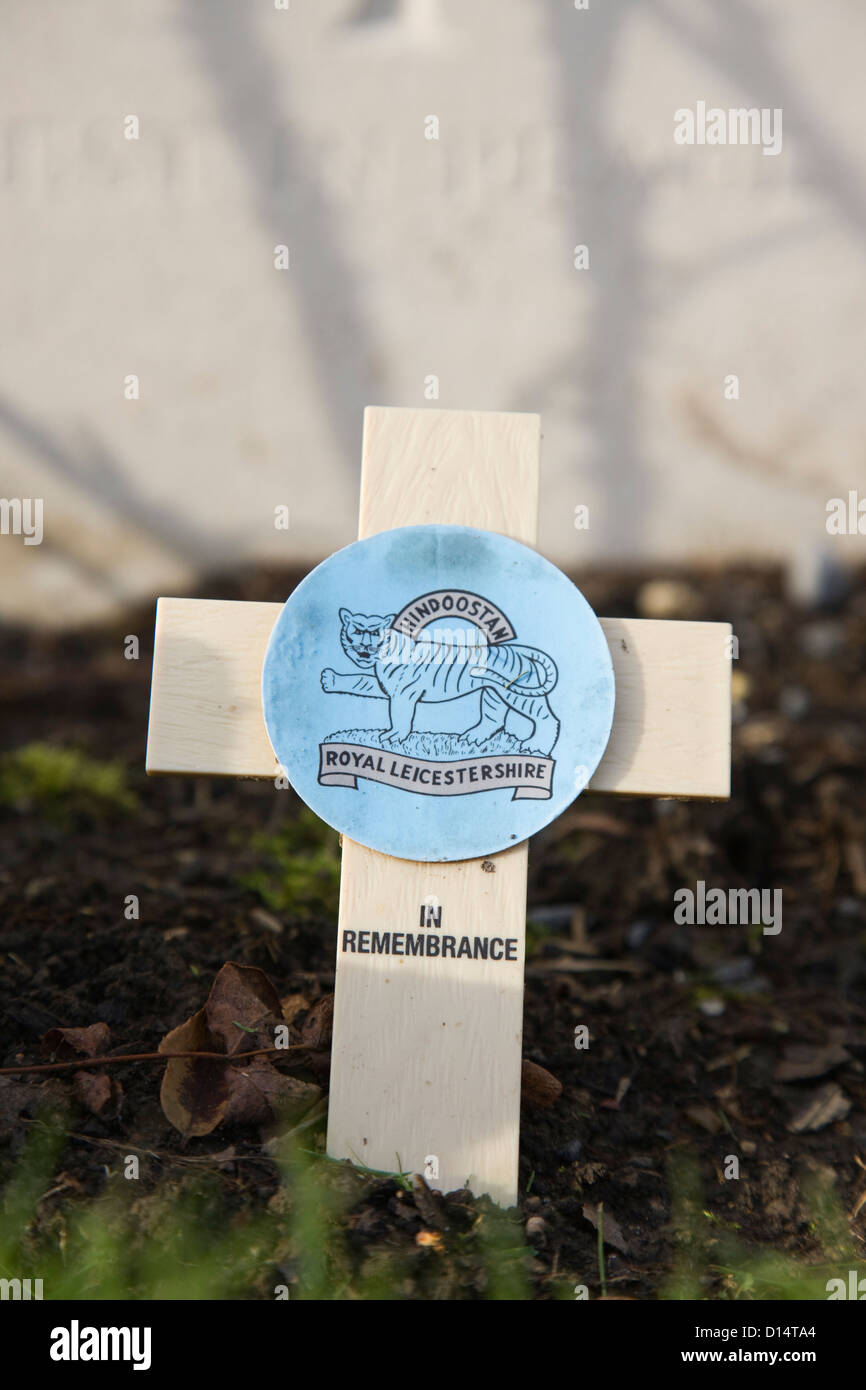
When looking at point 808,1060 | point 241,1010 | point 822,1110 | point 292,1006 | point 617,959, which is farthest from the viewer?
point 617,959

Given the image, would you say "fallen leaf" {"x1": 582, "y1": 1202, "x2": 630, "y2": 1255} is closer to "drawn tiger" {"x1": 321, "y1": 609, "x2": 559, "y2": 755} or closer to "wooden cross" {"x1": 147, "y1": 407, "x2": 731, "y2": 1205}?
"wooden cross" {"x1": 147, "y1": 407, "x2": 731, "y2": 1205}

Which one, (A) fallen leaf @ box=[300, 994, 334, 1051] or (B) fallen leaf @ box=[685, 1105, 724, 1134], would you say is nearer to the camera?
(A) fallen leaf @ box=[300, 994, 334, 1051]

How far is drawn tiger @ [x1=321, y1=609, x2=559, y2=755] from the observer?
1.83 metres

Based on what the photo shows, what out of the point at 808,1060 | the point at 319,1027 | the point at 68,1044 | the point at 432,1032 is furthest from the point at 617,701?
the point at 68,1044

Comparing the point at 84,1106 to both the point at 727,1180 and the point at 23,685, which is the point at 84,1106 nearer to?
the point at 727,1180

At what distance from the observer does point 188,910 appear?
104 inches

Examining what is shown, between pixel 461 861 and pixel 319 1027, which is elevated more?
pixel 461 861

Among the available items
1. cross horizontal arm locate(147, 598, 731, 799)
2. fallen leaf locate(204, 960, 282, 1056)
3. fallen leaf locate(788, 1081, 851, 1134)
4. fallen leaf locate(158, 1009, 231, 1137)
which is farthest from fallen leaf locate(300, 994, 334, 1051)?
fallen leaf locate(788, 1081, 851, 1134)

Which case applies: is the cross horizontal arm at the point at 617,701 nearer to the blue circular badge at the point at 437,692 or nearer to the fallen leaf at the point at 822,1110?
the blue circular badge at the point at 437,692

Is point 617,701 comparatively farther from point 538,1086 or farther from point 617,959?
point 617,959

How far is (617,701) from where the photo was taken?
1.92 meters

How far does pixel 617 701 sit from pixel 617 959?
113 cm

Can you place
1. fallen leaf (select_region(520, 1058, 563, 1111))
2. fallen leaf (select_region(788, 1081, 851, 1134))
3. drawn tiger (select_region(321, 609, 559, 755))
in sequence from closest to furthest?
drawn tiger (select_region(321, 609, 559, 755)) → fallen leaf (select_region(520, 1058, 563, 1111)) → fallen leaf (select_region(788, 1081, 851, 1134))

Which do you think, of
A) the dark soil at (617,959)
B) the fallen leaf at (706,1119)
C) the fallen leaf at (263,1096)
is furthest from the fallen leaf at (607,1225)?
the fallen leaf at (263,1096)
